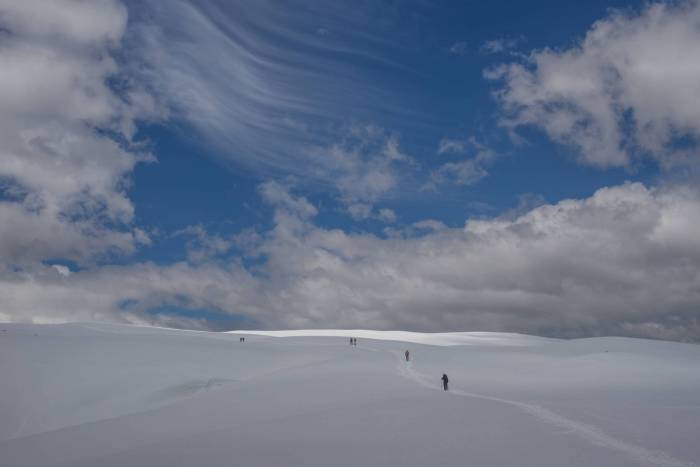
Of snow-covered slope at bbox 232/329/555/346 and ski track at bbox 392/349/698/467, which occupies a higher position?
snow-covered slope at bbox 232/329/555/346

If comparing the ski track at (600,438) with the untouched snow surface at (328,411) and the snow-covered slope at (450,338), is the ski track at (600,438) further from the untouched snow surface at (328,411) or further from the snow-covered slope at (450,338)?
the snow-covered slope at (450,338)

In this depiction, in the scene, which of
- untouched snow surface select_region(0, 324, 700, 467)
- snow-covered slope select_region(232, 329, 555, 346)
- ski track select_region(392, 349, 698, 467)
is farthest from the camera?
snow-covered slope select_region(232, 329, 555, 346)

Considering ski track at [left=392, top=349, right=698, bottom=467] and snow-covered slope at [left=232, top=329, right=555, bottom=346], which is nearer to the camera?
ski track at [left=392, top=349, right=698, bottom=467]

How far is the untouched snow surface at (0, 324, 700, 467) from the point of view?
1307 cm

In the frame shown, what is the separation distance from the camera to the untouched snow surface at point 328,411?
515 inches

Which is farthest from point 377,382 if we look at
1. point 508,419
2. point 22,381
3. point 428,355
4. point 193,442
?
point 428,355

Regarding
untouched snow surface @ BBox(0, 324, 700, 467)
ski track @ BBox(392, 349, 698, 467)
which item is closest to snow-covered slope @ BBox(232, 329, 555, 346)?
untouched snow surface @ BBox(0, 324, 700, 467)

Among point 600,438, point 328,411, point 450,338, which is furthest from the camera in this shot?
point 450,338

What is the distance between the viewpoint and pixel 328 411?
780 inches

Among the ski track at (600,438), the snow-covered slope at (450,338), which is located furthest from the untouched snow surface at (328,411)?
the snow-covered slope at (450,338)

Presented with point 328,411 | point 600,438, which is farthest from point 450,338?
point 600,438

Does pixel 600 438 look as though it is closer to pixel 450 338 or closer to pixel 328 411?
pixel 328 411

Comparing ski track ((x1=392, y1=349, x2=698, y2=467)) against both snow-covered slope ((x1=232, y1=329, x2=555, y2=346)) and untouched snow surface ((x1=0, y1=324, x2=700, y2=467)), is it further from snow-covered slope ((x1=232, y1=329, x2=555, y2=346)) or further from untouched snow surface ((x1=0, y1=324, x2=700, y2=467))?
snow-covered slope ((x1=232, y1=329, x2=555, y2=346))

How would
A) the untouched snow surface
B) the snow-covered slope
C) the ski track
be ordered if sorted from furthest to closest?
1. the snow-covered slope
2. the untouched snow surface
3. the ski track
